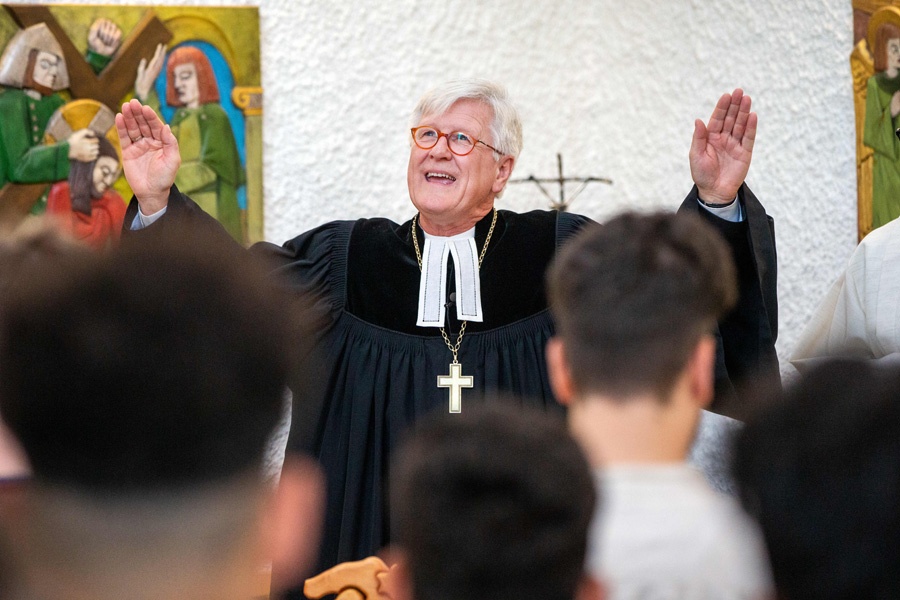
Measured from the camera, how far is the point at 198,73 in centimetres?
370

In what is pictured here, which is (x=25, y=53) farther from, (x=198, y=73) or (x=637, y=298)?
(x=637, y=298)

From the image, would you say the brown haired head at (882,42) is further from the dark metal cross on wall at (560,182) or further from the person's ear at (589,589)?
the person's ear at (589,589)

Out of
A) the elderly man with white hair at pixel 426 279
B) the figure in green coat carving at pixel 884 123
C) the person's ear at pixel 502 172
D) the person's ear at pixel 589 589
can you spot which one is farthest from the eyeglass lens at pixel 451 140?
the person's ear at pixel 589 589

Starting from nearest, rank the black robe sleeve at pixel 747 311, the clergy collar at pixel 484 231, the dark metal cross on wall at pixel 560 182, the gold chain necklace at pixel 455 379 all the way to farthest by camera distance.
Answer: the black robe sleeve at pixel 747 311 < the gold chain necklace at pixel 455 379 < the clergy collar at pixel 484 231 < the dark metal cross on wall at pixel 560 182

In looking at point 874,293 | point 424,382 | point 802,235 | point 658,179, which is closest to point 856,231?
point 802,235

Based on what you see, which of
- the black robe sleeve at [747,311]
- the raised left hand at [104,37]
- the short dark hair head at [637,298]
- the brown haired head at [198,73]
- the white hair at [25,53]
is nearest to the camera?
the short dark hair head at [637,298]

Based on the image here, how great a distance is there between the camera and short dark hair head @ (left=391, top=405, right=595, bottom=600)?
3.13 feet

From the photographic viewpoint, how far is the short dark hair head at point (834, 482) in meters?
0.95

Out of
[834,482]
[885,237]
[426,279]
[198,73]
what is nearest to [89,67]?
[198,73]

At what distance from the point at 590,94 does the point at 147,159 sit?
2372 millimetres

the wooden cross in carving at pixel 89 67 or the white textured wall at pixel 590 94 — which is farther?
the white textured wall at pixel 590 94

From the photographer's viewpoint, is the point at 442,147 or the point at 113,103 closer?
the point at 442,147

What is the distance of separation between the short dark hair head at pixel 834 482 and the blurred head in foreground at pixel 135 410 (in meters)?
→ 0.47

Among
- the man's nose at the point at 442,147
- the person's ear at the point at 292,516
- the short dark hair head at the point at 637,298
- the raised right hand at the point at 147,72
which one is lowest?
the person's ear at the point at 292,516
